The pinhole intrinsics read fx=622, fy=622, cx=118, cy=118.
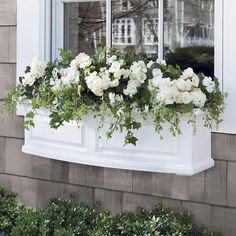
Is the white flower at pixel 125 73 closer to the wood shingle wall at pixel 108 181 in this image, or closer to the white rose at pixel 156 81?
the white rose at pixel 156 81

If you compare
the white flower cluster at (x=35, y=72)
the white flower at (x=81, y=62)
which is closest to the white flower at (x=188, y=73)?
the white flower at (x=81, y=62)

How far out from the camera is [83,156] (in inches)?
115

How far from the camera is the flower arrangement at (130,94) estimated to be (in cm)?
263

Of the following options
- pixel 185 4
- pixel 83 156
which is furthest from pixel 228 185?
pixel 185 4

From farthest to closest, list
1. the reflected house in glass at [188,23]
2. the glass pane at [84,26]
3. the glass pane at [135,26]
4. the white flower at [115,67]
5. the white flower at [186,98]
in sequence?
the glass pane at [84,26], the glass pane at [135,26], the reflected house in glass at [188,23], the white flower at [115,67], the white flower at [186,98]

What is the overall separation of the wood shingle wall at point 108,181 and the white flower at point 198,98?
0.24 metres

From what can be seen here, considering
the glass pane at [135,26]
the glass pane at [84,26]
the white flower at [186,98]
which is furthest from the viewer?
the glass pane at [84,26]

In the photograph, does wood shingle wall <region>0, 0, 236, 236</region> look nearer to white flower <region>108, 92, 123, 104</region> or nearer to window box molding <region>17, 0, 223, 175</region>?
window box molding <region>17, 0, 223, 175</region>

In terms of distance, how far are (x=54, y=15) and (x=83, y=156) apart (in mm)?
839

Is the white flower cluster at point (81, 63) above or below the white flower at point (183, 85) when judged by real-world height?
above

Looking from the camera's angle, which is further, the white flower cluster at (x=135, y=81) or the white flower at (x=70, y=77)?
the white flower at (x=70, y=77)

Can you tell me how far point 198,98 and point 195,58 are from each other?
33cm

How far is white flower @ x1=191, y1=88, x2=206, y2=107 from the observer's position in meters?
2.62

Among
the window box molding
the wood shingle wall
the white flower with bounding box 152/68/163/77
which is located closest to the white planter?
the window box molding
